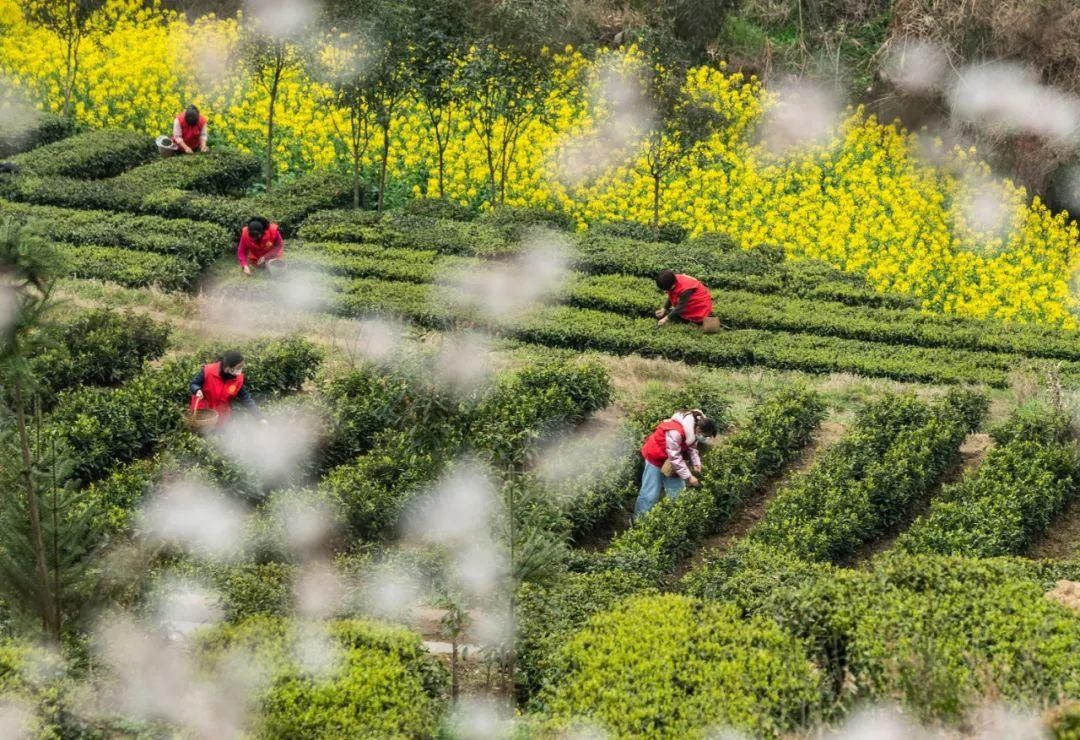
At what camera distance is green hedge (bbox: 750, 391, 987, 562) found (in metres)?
12.7

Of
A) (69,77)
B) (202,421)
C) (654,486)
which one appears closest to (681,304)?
(654,486)

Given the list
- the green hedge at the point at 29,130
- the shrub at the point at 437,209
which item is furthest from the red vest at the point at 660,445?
the green hedge at the point at 29,130

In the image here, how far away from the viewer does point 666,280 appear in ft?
57.1

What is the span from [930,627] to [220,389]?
267 inches

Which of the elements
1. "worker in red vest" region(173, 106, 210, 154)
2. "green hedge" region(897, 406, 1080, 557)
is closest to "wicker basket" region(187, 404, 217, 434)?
"green hedge" region(897, 406, 1080, 557)

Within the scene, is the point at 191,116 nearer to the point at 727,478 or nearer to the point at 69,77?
the point at 69,77

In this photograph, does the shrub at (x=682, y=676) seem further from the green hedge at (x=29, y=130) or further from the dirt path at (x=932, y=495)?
the green hedge at (x=29, y=130)

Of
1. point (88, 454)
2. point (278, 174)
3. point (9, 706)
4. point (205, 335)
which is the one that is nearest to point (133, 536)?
point (88, 454)

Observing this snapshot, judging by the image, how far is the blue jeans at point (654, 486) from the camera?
13.6 metres

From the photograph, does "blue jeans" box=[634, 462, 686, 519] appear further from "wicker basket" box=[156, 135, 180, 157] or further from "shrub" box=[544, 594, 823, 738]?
"wicker basket" box=[156, 135, 180, 157]

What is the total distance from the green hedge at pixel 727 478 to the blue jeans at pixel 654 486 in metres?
0.23

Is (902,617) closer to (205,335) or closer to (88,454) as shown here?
(88,454)

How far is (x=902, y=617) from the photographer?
1005 cm

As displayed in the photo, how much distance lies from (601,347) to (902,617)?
8.15m
